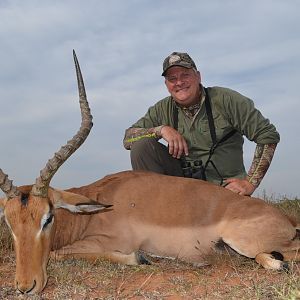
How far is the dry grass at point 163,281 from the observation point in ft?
13.2

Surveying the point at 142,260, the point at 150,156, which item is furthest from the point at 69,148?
the point at 150,156

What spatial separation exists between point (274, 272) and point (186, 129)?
2816 millimetres

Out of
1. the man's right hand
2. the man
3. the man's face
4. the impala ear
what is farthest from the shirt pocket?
the impala ear

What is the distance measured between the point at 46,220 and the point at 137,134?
287cm

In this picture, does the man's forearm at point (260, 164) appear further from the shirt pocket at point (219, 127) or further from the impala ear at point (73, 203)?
the impala ear at point (73, 203)

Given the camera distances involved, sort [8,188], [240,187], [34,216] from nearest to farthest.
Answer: [34,216] → [8,188] → [240,187]

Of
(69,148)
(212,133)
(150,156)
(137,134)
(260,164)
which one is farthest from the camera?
(137,134)

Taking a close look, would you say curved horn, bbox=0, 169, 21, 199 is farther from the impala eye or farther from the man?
the man

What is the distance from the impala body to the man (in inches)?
45.6

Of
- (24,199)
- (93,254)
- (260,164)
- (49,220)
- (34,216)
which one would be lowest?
(93,254)

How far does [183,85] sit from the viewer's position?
714cm

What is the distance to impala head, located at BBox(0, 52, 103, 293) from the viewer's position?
13.6 ft

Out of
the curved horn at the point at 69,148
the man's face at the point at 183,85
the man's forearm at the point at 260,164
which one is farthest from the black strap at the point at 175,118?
the curved horn at the point at 69,148

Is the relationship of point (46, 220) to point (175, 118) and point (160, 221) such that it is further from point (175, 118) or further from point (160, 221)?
point (175, 118)
